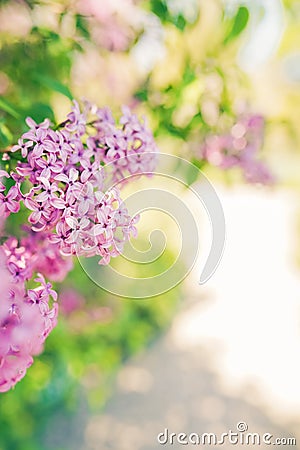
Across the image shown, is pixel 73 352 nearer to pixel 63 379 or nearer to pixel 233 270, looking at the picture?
pixel 63 379

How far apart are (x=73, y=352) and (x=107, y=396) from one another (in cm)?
68

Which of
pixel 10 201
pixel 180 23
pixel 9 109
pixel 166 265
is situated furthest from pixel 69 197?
pixel 166 265

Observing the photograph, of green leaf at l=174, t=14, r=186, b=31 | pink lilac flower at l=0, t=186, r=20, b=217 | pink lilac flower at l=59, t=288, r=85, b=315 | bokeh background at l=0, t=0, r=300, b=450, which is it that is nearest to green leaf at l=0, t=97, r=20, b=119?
bokeh background at l=0, t=0, r=300, b=450

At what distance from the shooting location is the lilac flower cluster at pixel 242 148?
47.2 inches

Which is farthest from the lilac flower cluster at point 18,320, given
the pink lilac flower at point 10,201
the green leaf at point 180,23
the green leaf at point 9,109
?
the green leaf at point 180,23

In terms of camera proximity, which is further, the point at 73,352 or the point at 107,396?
the point at 107,396

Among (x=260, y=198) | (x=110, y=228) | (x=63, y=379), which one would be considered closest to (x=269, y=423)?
(x=63, y=379)

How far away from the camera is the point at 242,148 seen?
124 centimetres

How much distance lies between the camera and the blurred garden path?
272cm

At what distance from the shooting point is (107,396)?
2830 mm

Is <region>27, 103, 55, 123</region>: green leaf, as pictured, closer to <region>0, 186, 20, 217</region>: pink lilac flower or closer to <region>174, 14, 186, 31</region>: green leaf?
<region>0, 186, 20, 217</region>: pink lilac flower

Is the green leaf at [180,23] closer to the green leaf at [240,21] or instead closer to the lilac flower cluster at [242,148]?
the green leaf at [240,21]

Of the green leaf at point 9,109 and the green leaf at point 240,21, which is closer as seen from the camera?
the green leaf at point 9,109

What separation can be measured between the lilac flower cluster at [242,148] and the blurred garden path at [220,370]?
0.81 metres
